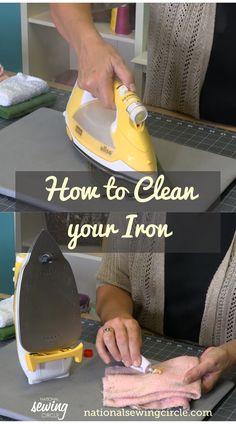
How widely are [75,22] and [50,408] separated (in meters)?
0.75

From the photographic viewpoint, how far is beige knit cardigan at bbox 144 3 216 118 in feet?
6.28

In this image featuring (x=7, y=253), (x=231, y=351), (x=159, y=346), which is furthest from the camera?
(x=7, y=253)

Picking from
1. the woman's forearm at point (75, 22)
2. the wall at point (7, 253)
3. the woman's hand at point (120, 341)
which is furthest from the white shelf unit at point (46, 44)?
the woman's hand at point (120, 341)

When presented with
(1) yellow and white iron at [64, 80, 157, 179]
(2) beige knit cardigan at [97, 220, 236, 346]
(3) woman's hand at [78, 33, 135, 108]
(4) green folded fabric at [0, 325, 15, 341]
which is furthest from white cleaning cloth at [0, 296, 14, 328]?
(3) woman's hand at [78, 33, 135, 108]

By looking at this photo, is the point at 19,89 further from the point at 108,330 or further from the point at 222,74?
the point at 108,330

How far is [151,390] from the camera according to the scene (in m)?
1.46

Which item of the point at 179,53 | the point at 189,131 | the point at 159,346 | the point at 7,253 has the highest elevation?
the point at 179,53

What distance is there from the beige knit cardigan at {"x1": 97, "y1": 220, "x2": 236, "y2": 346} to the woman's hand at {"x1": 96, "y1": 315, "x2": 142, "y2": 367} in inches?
8.5

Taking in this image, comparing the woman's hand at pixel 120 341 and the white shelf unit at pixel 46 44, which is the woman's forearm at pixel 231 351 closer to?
the woman's hand at pixel 120 341

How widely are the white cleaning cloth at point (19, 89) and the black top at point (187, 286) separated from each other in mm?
404

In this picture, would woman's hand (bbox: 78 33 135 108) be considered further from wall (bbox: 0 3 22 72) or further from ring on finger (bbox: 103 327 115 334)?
wall (bbox: 0 3 22 72)

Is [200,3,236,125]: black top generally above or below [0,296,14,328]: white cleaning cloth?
above

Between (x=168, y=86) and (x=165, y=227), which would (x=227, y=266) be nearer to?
(x=165, y=227)

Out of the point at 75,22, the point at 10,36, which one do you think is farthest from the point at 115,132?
the point at 10,36
